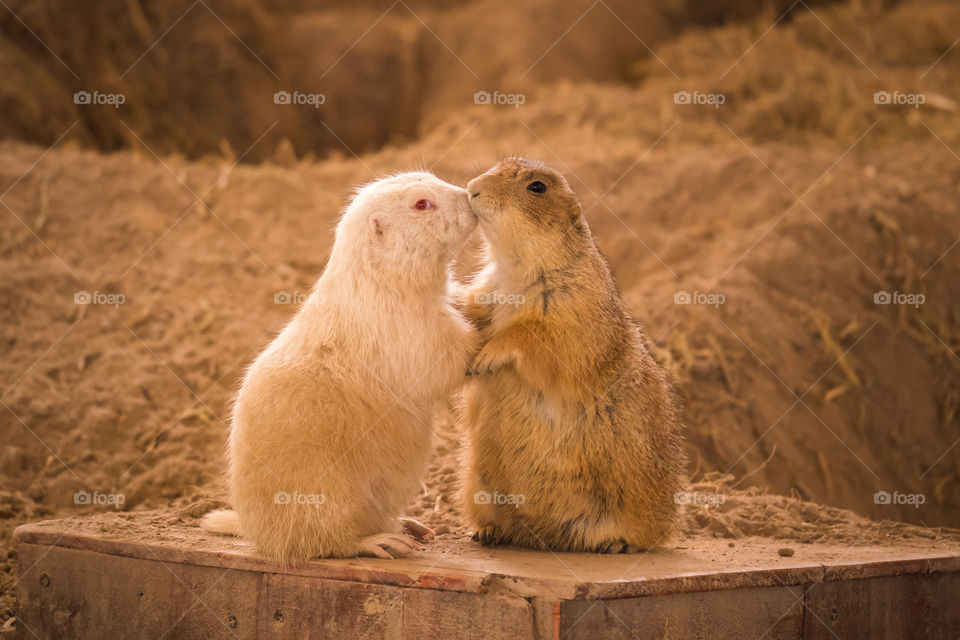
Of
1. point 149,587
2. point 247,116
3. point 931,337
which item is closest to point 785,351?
point 931,337

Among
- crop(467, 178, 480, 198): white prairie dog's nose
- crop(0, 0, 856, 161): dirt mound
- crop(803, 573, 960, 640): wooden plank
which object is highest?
crop(0, 0, 856, 161): dirt mound

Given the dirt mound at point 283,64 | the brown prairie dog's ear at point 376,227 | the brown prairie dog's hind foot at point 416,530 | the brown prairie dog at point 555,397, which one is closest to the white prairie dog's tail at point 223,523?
the brown prairie dog's hind foot at point 416,530

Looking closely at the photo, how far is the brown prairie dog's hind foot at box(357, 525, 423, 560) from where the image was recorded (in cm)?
475

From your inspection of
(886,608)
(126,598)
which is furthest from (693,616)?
(126,598)

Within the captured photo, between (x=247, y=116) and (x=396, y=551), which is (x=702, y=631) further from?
(x=247, y=116)

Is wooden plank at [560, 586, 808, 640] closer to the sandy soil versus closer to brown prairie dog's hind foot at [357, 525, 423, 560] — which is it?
brown prairie dog's hind foot at [357, 525, 423, 560]

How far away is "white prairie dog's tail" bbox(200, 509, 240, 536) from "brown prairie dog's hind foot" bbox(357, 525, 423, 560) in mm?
983

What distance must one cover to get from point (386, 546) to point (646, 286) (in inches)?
215

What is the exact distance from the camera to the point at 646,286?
964cm

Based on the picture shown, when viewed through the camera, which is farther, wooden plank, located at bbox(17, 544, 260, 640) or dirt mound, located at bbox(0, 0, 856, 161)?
dirt mound, located at bbox(0, 0, 856, 161)

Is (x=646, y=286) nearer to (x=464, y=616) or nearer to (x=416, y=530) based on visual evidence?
(x=416, y=530)

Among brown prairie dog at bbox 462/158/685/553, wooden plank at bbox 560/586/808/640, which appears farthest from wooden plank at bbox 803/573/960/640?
brown prairie dog at bbox 462/158/685/553

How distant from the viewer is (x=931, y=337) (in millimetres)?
10023

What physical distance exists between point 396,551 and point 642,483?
4.41 ft
